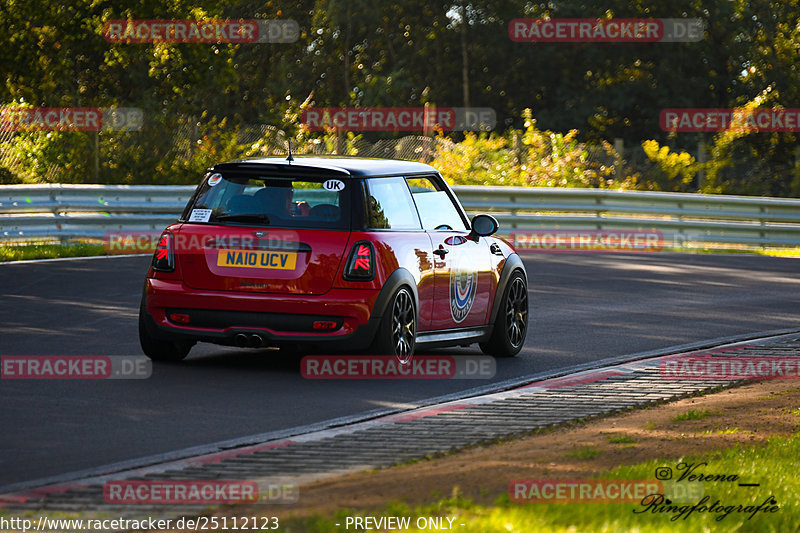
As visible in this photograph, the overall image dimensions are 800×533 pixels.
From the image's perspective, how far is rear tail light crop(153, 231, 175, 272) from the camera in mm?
10742

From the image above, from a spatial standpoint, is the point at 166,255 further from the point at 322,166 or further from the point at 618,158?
the point at 618,158

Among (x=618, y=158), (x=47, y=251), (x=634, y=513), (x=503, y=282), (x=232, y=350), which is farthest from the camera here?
(x=618, y=158)

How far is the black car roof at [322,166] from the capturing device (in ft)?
35.4

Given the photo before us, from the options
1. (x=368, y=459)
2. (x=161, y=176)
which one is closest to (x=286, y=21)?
(x=161, y=176)

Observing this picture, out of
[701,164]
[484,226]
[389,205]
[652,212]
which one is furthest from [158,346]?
[701,164]

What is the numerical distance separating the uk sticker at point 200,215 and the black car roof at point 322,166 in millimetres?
348

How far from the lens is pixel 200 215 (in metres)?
10.8

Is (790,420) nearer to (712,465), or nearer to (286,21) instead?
A: (712,465)

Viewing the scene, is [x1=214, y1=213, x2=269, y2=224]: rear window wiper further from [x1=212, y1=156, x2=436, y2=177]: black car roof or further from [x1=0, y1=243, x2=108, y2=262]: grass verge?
[x1=0, y1=243, x2=108, y2=262]: grass verge

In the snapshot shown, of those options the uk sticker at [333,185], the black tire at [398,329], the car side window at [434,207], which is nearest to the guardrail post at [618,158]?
the car side window at [434,207]

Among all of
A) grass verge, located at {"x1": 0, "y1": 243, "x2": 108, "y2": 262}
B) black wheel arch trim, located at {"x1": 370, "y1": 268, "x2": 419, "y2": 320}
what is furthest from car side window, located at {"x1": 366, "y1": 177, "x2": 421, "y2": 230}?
grass verge, located at {"x1": 0, "y1": 243, "x2": 108, "y2": 262}

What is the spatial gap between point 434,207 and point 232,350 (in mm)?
2038

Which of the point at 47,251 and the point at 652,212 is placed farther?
the point at 652,212

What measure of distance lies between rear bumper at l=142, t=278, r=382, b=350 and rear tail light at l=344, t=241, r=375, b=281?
104 mm
